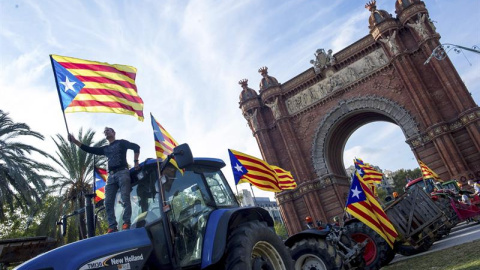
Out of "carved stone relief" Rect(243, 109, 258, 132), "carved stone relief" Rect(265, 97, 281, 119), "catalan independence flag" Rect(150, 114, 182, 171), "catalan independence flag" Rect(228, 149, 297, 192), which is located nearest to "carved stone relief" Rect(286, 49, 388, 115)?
"carved stone relief" Rect(265, 97, 281, 119)

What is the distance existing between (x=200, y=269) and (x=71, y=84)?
391 cm

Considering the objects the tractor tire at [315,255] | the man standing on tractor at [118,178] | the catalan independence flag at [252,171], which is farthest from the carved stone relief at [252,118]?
the man standing on tractor at [118,178]

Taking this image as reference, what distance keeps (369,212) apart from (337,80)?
17831 millimetres

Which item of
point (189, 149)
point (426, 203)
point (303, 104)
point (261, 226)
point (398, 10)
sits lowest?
point (426, 203)

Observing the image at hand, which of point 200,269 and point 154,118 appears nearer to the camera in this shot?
point 200,269

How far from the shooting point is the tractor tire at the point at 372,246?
761cm

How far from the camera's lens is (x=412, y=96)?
20.8 metres

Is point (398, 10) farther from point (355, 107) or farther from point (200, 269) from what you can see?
point (200, 269)

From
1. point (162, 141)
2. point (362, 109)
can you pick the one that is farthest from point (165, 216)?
point (362, 109)

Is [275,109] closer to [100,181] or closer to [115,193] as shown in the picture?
[100,181]

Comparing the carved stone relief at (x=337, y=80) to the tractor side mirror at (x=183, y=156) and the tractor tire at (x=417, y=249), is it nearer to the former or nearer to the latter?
the tractor tire at (x=417, y=249)

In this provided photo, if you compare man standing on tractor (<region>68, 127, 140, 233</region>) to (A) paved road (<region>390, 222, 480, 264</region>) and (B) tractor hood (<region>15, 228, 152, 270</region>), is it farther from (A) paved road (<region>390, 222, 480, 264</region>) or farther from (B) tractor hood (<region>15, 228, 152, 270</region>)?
(A) paved road (<region>390, 222, 480, 264</region>)

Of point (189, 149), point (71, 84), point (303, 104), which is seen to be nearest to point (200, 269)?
point (189, 149)

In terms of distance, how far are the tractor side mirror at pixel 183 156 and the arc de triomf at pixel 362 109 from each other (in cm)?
1994
